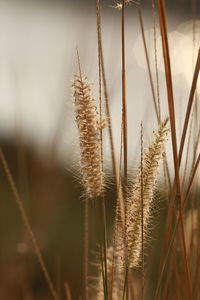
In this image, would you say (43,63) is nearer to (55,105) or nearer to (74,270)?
(55,105)

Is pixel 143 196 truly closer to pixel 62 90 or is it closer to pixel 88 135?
pixel 88 135

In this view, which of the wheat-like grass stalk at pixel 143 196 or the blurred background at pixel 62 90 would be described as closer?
the wheat-like grass stalk at pixel 143 196

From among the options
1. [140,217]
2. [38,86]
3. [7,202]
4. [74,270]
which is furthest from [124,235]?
[7,202]

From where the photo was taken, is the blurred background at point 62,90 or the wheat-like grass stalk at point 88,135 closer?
the wheat-like grass stalk at point 88,135

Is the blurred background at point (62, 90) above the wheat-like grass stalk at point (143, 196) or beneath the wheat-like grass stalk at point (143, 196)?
above
